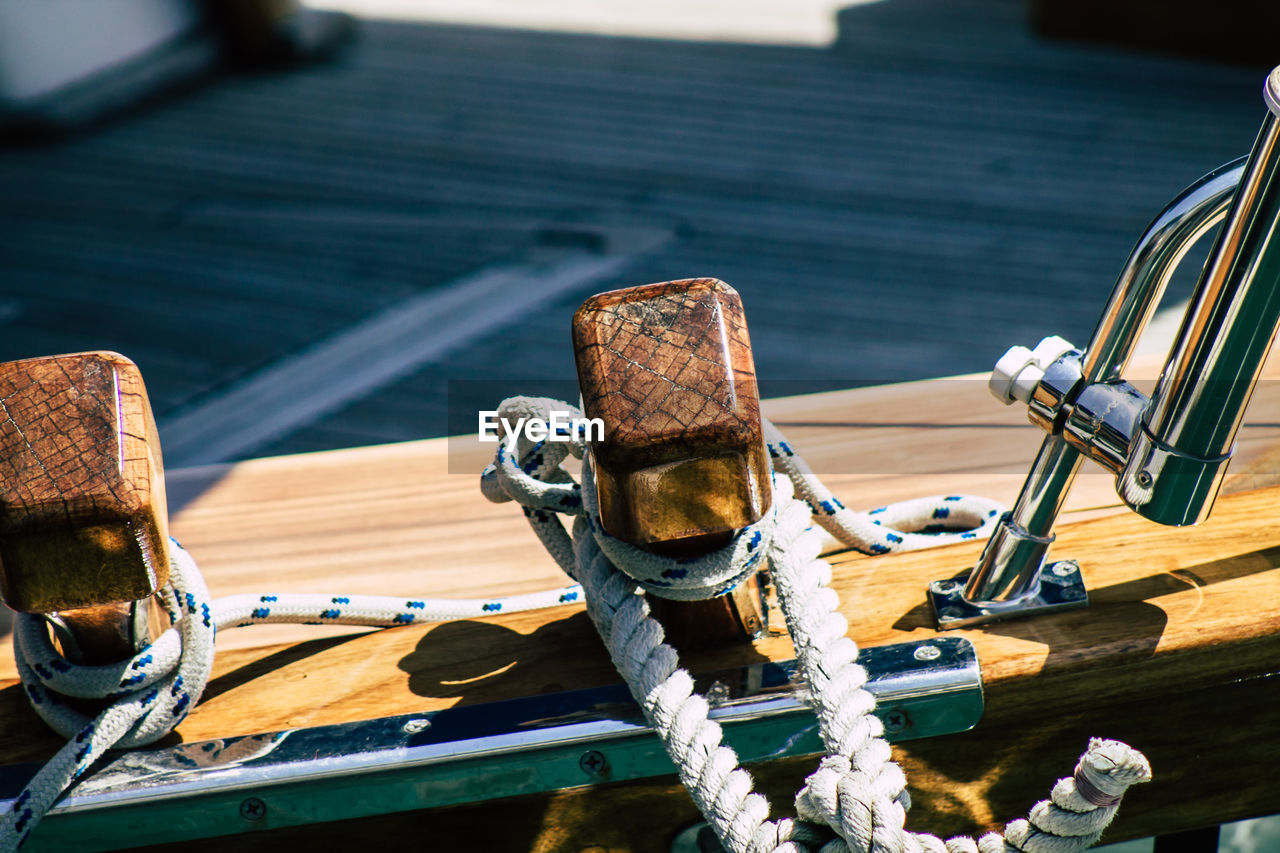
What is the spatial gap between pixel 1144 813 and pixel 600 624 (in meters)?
0.38

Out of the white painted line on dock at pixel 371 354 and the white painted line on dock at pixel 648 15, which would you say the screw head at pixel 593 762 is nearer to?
the white painted line on dock at pixel 371 354

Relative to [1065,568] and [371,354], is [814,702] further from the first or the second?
[371,354]

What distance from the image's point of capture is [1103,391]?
25.4 inches

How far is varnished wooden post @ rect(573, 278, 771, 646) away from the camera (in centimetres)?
53

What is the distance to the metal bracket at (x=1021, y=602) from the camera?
2.27 ft

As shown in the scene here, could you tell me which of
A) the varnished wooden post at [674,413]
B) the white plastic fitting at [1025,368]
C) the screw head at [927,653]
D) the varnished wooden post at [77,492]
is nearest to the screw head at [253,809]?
the varnished wooden post at [77,492]

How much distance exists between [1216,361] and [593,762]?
374 mm

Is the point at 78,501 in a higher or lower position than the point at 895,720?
higher

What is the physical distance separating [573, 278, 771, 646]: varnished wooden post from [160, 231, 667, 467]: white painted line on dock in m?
1.92

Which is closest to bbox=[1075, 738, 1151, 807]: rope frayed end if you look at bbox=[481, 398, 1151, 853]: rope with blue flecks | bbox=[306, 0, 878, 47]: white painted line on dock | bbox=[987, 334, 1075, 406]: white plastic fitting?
bbox=[481, 398, 1151, 853]: rope with blue flecks

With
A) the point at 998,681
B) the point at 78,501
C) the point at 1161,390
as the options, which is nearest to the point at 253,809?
the point at 78,501

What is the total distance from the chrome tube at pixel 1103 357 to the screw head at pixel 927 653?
7cm

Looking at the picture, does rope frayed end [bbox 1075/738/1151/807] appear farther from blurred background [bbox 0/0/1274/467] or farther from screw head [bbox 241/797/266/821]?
blurred background [bbox 0/0/1274/467]

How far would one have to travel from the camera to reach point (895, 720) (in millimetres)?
623
